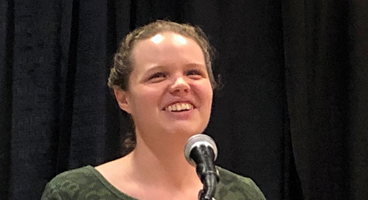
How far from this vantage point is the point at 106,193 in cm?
131

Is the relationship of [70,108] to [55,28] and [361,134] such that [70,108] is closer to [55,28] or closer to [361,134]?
[55,28]

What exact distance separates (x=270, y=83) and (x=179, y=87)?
0.98m

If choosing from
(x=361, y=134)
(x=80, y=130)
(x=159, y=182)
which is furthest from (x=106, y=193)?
(x=361, y=134)

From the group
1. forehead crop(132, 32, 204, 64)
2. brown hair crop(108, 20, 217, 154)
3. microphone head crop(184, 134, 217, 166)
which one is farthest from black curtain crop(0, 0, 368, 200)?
microphone head crop(184, 134, 217, 166)

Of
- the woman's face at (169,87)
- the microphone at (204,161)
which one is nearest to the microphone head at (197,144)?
the microphone at (204,161)

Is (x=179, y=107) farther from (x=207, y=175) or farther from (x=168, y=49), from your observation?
(x=207, y=175)

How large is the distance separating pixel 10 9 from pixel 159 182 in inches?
34.8

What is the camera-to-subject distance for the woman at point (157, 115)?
49.1 inches

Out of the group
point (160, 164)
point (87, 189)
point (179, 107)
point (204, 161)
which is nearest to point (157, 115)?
point (179, 107)

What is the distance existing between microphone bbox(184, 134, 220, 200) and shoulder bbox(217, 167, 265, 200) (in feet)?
1.76

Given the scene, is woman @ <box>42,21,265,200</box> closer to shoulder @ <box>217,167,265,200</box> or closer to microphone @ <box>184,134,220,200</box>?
shoulder @ <box>217,167,265,200</box>

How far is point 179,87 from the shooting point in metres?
1.23

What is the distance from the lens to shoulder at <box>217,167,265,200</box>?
1424 millimetres

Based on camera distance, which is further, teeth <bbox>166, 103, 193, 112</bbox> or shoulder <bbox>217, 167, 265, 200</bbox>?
shoulder <bbox>217, 167, 265, 200</bbox>
